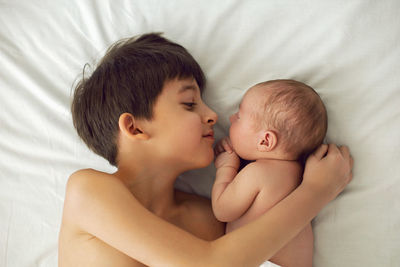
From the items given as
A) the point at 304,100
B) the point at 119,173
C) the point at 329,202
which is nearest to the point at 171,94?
the point at 119,173

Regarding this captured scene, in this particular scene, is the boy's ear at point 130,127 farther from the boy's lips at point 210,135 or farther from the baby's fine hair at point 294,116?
the baby's fine hair at point 294,116

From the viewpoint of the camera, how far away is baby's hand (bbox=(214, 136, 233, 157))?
129 cm

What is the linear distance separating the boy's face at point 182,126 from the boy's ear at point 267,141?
6.3 inches

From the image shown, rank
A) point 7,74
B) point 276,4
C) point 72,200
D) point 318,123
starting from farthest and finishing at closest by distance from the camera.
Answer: point 7,74, point 276,4, point 318,123, point 72,200

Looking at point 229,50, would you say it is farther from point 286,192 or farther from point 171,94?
point 286,192

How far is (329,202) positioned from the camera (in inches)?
48.1

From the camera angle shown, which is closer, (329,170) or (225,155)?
(329,170)

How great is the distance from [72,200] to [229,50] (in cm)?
72

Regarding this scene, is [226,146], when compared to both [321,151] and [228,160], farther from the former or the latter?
[321,151]

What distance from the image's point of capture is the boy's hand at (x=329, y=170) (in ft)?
3.78

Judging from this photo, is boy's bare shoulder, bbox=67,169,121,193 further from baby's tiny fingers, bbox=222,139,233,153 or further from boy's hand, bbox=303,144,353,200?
boy's hand, bbox=303,144,353,200

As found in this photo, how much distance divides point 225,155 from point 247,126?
14cm

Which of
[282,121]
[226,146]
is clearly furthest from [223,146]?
[282,121]

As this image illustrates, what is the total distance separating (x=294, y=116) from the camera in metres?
1.13
